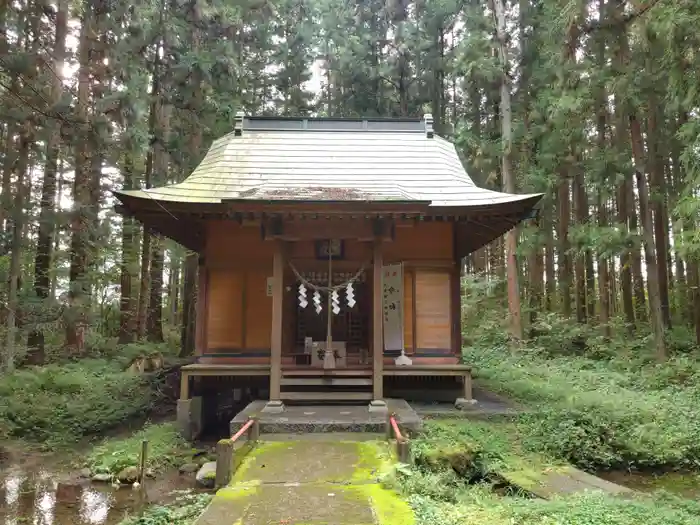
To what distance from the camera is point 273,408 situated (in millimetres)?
8773

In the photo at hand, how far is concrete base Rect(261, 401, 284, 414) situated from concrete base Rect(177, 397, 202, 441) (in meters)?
1.93

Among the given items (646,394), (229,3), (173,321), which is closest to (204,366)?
(646,394)

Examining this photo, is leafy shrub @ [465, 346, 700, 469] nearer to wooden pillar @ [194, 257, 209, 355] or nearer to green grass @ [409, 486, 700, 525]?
green grass @ [409, 486, 700, 525]

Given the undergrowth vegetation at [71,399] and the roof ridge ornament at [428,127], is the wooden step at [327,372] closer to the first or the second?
the undergrowth vegetation at [71,399]

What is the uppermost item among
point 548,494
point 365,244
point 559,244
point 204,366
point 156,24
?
point 156,24

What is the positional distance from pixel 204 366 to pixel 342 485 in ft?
17.4

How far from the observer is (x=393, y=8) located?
24969mm

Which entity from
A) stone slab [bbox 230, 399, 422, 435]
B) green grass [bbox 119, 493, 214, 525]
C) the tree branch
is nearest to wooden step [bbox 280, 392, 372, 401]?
stone slab [bbox 230, 399, 422, 435]

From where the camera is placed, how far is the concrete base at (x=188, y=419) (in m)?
9.82

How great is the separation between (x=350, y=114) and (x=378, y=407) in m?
19.7

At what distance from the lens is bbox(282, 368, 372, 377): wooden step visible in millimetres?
9555

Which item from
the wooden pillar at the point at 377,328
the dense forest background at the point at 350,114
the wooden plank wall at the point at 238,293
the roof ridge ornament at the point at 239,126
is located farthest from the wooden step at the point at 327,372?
the roof ridge ornament at the point at 239,126

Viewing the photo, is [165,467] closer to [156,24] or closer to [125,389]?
[125,389]

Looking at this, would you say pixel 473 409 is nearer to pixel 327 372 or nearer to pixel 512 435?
pixel 512 435
